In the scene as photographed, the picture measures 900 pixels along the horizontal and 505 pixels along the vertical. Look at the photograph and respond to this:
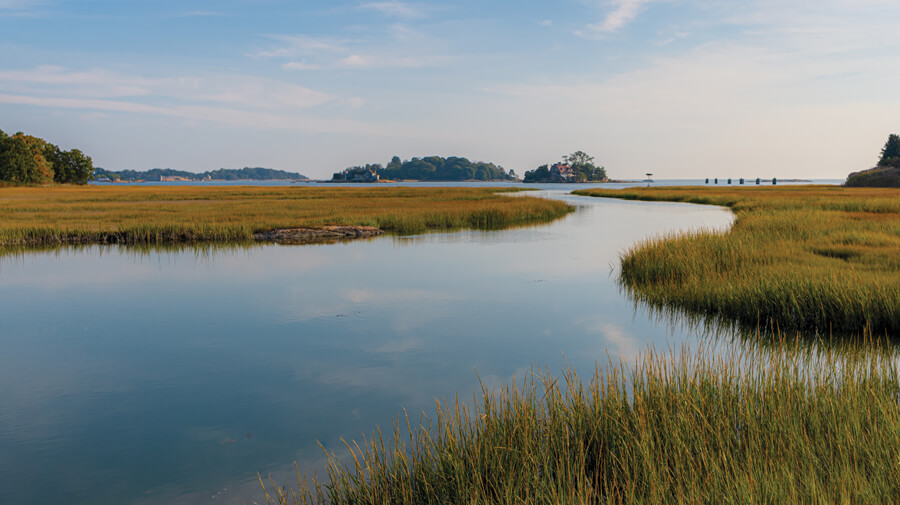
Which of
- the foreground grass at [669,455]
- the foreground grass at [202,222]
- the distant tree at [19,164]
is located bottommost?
the foreground grass at [669,455]

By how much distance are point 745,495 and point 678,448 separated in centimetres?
101

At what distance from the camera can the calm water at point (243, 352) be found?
255 inches

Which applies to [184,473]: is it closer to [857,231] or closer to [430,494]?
[430,494]

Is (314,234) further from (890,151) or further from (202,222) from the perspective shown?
(890,151)

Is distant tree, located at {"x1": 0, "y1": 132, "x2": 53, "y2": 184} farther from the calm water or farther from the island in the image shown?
the island

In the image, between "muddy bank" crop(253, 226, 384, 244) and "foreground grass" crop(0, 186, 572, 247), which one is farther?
"muddy bank" crop(253, 226, 384, 244)

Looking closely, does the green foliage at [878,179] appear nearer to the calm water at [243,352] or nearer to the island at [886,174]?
the island at [886,174]

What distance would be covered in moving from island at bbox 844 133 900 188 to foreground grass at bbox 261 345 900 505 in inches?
3755

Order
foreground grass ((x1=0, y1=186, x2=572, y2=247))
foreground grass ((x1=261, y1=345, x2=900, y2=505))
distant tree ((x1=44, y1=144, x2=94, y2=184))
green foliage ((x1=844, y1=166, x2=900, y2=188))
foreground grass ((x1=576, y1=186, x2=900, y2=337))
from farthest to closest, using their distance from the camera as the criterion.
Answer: distant tree ((x1=44, y1=144, x2=94, y2=184)), green foliage ((x1=844, y1=166, x2=900, y2=188)), foreground grass ((x1=0, y1=186, x2=572, y2=247)), foreground grass ((x1=576, y1=186, x2=900, y2=337)), foreground grass ((x1=261, y1=345, x2=900, y2=505))

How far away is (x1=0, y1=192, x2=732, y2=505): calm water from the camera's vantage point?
21.2 ft

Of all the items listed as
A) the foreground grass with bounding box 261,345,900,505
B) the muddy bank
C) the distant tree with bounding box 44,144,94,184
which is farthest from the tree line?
the foreground grass with bounding box 261,345,900,505

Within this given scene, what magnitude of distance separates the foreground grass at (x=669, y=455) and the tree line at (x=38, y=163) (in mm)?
109622

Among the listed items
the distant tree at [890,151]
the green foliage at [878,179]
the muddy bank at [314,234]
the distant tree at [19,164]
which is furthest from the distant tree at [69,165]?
the distant tree at [890,151]

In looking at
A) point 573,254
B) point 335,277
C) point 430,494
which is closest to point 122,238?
point 335,277
